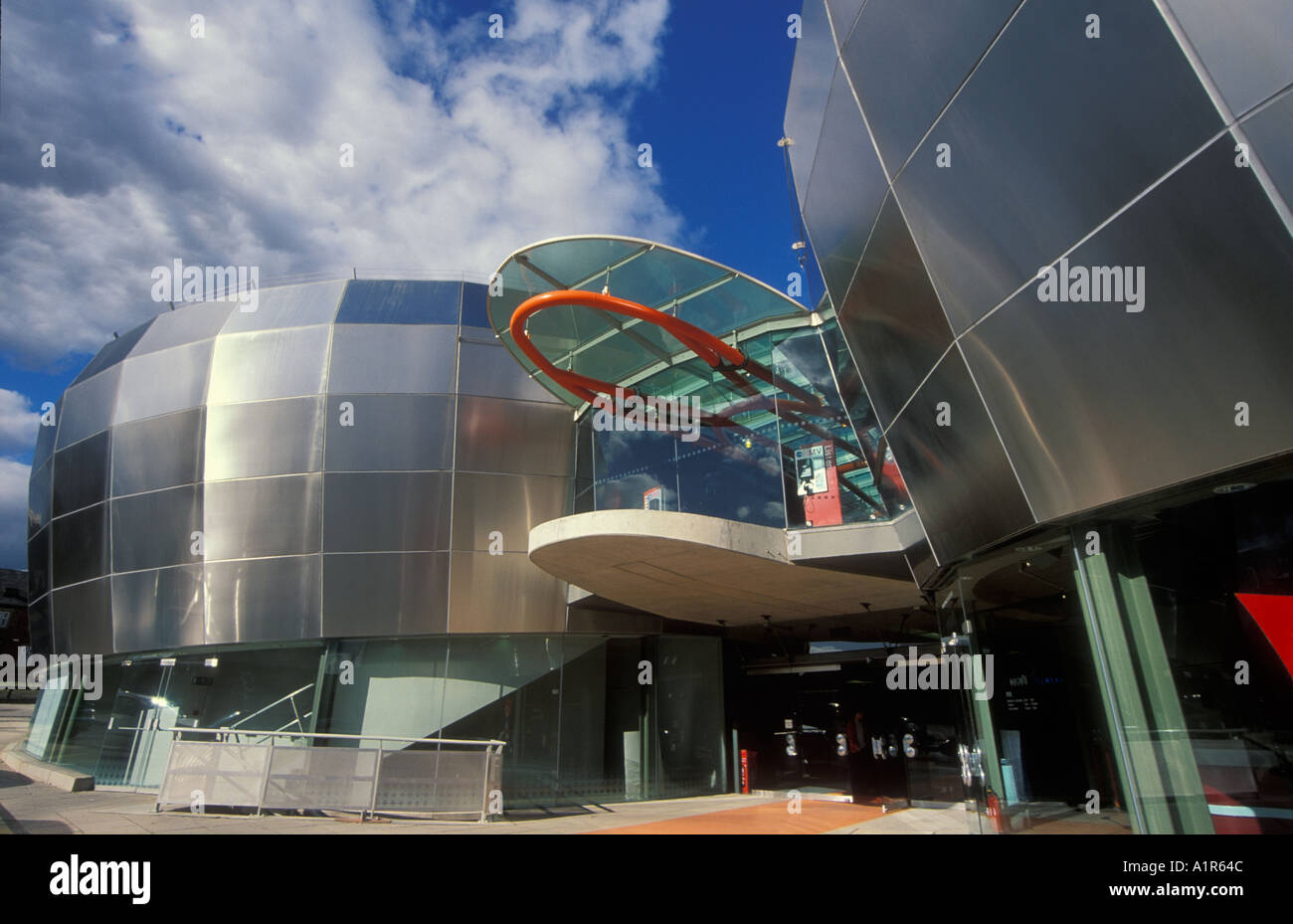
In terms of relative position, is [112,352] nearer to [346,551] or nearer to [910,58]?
[346,551]

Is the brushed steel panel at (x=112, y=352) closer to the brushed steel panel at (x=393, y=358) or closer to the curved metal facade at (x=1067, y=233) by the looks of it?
the brushed steel panel at (x=393, y=358)

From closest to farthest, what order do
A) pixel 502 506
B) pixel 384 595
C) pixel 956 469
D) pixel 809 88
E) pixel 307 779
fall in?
pixel 956 469 < pixel 809 88 < pixel 307 779 < pixel 384 595 < pixel 502 506

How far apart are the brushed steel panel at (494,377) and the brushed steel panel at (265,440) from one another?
11.0 ft

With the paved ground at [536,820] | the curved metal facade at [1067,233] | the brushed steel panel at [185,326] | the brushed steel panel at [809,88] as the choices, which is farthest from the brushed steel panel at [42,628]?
the curved metal facade at [1067,233]

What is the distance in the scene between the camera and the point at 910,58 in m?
6.75

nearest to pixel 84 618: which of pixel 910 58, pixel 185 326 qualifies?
pixel 185 326

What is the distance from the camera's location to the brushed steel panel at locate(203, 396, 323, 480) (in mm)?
15883

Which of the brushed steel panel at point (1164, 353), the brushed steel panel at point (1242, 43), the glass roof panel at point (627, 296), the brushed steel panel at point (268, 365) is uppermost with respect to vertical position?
the brushed steel panel at point (268, 365)

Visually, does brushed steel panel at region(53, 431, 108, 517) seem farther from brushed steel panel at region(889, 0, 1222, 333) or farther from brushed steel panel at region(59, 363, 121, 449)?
brushed steel panel at region(889, 0, 1222, 333)

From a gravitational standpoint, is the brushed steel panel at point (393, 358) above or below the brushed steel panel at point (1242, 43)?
above

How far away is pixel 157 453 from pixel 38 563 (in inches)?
269

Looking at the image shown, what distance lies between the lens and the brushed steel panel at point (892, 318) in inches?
284

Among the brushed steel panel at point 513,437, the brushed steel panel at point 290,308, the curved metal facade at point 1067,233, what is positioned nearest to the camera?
the curved metal facade at point 1067,233
